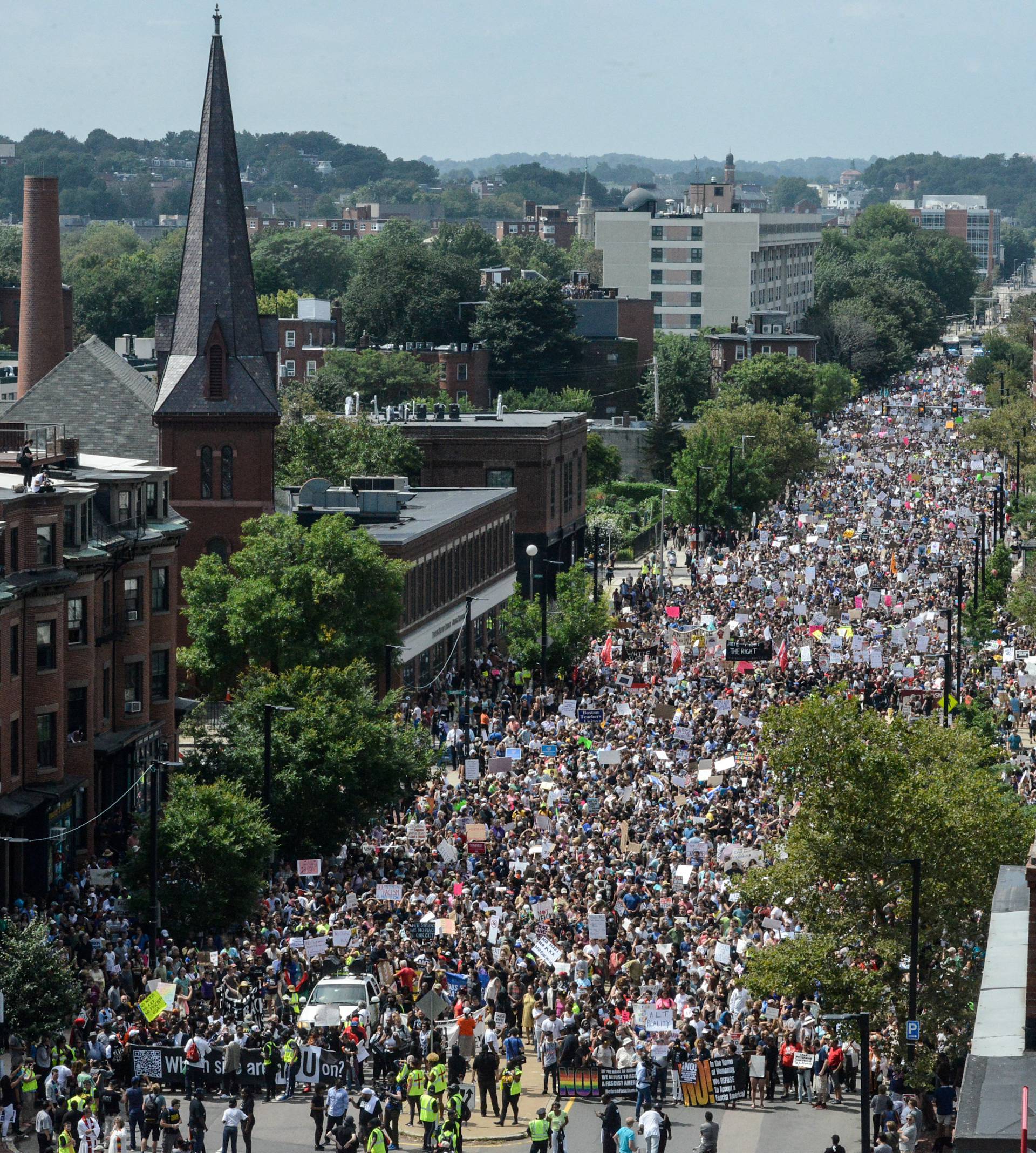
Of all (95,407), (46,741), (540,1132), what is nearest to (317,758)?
(46,741)

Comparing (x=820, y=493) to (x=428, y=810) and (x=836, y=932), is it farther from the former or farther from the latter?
(x=836, y=932)

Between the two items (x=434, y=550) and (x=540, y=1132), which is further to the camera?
(x=434, y=550)

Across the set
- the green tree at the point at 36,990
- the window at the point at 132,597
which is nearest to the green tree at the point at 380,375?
the window at the point at 132,597

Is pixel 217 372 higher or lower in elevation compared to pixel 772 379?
higher

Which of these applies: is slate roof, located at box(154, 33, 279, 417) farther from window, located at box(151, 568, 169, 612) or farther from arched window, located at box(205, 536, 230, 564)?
window, located at box(151, 568, 169, 612)

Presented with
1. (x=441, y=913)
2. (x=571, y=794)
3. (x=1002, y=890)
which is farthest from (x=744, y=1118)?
(x=571, y=794)

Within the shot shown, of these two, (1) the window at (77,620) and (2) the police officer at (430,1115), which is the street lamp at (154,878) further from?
(1) the window at (77,620)

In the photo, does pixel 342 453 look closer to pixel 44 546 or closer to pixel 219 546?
pixel 219 546
